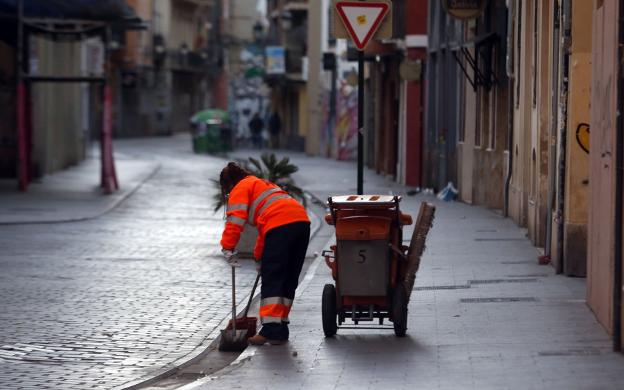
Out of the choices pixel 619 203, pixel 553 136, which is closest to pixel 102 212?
pixel 553 136

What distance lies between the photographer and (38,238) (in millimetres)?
22688

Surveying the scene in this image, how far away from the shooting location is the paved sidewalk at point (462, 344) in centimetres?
1037

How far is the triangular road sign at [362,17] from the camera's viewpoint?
50.9ft

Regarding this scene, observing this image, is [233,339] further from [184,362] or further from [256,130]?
[256,130]

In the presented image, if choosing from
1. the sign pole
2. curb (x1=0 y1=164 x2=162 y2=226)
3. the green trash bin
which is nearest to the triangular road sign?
the sign pole

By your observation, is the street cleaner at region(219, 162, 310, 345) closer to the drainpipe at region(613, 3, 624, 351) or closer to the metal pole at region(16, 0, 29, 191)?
the drainpipe at region(613, 3, 624, 351)

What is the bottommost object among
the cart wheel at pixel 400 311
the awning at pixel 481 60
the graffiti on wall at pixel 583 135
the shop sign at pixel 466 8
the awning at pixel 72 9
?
Answer: the cart wheel at pixel 400 311

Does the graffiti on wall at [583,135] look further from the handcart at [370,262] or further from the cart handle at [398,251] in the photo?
the cart handle at [398,251]

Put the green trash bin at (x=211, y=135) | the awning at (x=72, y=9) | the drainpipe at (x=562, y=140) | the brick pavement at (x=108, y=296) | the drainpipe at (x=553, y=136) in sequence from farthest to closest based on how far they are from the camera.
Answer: the green trash bin at (x=211, y=135) → the awning at (x=72, y=9) → the drainpipe at (x=553, y=136) → the drainpipe at (x=562, y=140) → the brick pavement at (x=108, y=296)

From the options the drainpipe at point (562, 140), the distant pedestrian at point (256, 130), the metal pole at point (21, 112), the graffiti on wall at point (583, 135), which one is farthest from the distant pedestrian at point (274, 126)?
the graffiti on wall at point (583, 135)

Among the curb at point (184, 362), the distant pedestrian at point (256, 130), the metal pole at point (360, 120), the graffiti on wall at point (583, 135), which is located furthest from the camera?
the distant pedestrian at point (256, 130)

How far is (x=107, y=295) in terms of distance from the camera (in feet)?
51.7

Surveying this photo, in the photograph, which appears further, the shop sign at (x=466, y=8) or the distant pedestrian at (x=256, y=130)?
the distant pedestrian at (x=256, y=130)

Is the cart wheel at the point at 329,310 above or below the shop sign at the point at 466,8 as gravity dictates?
below
